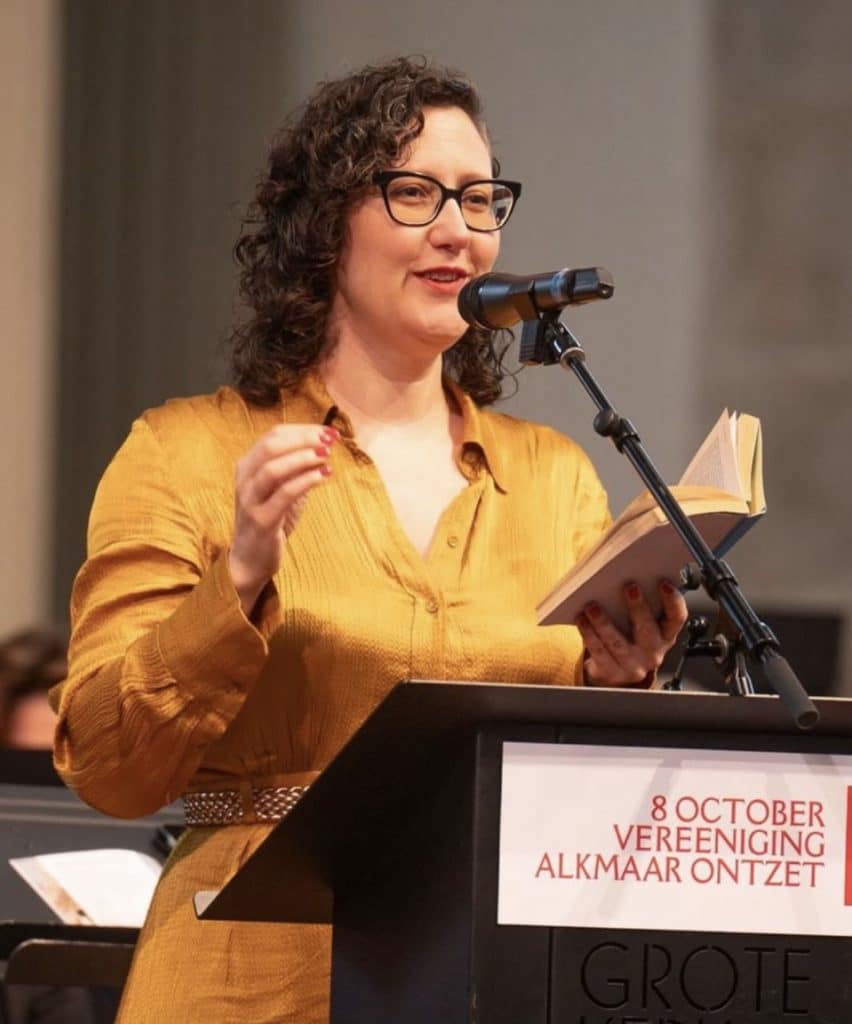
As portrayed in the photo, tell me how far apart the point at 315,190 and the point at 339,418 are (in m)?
0.28

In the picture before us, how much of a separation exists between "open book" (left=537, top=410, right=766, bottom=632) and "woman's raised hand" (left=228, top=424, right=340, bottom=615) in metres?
0.27

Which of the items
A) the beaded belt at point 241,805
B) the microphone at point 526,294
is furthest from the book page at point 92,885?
the microphone at point 526,294

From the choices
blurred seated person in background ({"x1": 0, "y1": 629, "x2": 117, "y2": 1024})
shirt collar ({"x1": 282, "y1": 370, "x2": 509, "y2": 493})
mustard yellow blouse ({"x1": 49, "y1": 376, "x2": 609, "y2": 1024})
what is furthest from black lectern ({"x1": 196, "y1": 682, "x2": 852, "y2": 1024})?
blurred seated person in background ({"x1": 0, "y1": 629, "x2": 117, "y2": 1024})

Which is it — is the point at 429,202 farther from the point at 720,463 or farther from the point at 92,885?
the point at 92,885

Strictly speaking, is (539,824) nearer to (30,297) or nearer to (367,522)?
(367,522)

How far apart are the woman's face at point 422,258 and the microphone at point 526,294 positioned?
292 mm

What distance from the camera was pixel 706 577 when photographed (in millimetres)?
1652

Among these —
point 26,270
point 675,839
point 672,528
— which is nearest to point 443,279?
point 672,528

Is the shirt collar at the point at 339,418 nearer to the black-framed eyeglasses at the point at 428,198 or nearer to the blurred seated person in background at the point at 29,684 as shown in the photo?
the black-framed eyeglasses at the point at 428,198

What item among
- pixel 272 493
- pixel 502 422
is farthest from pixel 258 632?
pixel 502 422

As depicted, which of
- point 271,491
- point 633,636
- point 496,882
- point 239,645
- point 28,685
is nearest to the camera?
point 496,882

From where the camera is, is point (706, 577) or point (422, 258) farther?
point (422, 258)

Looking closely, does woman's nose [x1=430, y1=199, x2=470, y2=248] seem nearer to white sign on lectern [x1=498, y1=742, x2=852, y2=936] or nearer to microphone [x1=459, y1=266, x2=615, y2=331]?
microphone [x1=459, y1=266, x2=615, y2=331]

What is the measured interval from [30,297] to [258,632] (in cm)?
394
